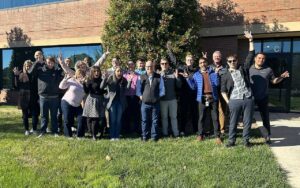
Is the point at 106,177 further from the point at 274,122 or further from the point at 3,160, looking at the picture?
the point at 274,122

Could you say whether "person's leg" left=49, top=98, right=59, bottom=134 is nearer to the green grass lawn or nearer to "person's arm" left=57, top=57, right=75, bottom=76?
"person's arm" left=57, top=57, right=75, bottom=76

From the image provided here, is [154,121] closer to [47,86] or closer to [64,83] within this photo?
[64,83]

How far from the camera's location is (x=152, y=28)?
12.7 metres

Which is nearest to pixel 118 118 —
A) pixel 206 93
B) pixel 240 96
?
pixel 206 93

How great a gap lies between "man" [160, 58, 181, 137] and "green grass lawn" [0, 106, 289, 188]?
57 centimetres

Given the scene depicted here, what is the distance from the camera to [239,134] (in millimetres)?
9258

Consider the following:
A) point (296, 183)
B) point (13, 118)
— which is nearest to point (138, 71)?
point (296, 183)

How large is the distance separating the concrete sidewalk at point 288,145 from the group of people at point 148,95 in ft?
Result: 1.66

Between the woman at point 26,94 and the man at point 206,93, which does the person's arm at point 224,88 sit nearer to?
the man at point 206,93

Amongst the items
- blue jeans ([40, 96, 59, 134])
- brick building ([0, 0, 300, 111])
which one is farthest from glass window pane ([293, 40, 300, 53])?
blue jeans ([40, 96, 59, 134])

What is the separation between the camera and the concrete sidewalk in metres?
6.37

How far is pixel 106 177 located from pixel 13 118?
8.15 metres

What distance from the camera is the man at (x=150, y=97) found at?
8688 millimetres

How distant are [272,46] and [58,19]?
10.4m
